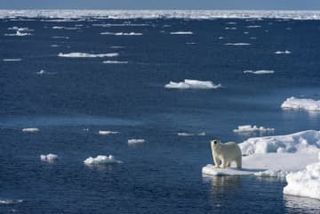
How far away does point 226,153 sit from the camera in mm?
27203

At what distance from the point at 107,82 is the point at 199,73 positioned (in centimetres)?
855

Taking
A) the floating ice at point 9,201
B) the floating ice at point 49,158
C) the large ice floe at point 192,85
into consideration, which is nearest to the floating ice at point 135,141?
the floating ice at point 49,158

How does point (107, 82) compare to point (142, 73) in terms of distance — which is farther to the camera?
point (142, 73)

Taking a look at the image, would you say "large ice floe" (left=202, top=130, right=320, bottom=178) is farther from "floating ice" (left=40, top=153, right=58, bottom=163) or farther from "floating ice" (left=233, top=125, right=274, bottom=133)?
"floating ice" (left=40, top=153, right=58, bottom=163)

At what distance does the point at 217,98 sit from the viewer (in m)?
44.6

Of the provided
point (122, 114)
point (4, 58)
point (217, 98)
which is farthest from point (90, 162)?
point (4, 58)

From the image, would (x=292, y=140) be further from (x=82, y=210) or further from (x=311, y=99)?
(x=311, y=99)

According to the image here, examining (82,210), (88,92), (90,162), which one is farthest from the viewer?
(88,92)

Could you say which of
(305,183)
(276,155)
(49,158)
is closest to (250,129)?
(276,155)

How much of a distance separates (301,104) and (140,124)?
7609mm

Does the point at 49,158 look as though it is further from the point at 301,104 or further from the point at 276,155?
the point at 301,104

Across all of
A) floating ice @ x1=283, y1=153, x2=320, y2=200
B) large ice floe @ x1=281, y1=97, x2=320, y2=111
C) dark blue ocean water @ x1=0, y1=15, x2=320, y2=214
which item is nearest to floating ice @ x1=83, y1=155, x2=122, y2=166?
dark blue ocean water @ x1=0, y1=15, x2=320, y2=214

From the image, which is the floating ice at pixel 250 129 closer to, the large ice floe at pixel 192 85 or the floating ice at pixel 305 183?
the floating ice at pixel 305 183

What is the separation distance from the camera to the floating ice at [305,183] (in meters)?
24.4
